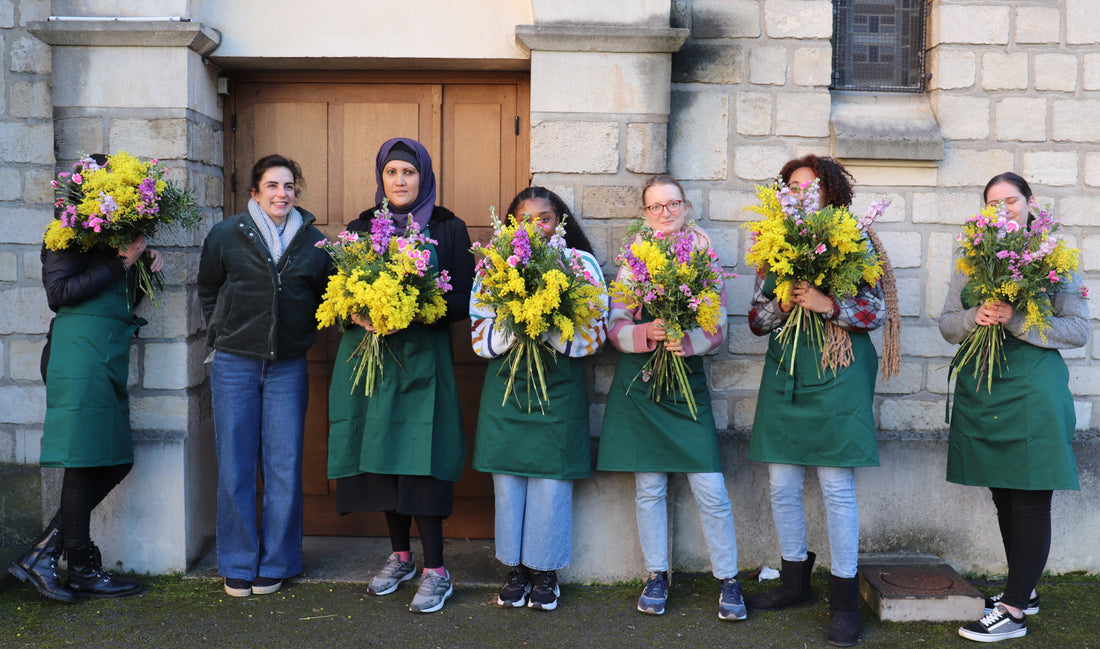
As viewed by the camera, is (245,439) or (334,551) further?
(334,551)

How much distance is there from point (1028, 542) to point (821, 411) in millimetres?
1059

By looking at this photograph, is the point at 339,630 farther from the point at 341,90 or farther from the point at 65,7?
the point at 65,7

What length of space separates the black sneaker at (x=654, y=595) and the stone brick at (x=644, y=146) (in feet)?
6.46

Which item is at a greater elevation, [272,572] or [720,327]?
[720,327]

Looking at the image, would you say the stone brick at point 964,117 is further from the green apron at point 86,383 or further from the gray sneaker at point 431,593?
the green apron at point 86,383

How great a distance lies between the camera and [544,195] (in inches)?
172

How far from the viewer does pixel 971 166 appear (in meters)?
4.91

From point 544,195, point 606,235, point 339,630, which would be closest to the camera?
point 339,630

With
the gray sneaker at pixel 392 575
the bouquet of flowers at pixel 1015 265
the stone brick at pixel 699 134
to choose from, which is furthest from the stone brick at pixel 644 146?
the gray sneaker at pixel 392 575

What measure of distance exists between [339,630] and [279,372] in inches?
48.3

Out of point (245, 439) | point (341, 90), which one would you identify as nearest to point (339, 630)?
point (245, 439)

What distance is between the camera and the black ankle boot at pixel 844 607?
157 inches

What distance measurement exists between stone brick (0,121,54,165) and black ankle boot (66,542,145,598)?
80.4 inches

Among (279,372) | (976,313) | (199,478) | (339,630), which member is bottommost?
(339,630)
